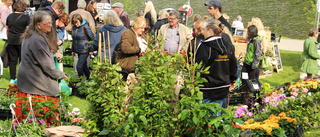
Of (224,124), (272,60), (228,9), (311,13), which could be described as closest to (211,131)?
(224,124)

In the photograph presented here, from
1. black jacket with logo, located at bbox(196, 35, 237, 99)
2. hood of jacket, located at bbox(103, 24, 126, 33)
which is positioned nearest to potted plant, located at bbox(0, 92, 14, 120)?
hood of jacket, located at bbox(103, 24, 126, 33)

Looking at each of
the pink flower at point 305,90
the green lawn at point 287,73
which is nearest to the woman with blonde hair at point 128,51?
the pink flower at point 305,90

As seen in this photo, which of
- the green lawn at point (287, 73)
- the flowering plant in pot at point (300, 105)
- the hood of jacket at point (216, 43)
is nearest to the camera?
the hood of jacket at point (216, 43)

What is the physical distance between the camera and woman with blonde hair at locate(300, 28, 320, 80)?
8.34m

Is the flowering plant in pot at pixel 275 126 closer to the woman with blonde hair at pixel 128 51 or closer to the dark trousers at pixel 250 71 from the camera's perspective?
the woman with blonde hair at pixel 128 51

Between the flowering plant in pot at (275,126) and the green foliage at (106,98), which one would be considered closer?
the green foliage at (106,98)

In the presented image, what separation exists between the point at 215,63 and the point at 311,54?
554 cm

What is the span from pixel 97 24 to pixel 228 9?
24.4m

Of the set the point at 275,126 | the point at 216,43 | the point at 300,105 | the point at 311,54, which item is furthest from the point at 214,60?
the point at 311,54

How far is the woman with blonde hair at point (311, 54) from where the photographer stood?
328 inches

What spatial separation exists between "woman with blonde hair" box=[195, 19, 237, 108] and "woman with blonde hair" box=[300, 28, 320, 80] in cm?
513

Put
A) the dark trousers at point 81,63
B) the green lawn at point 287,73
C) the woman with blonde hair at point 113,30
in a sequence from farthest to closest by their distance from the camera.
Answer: the green lawn at point 287,73, the dark trousers at point 81,63, the woman with blonde hair at point 113,30

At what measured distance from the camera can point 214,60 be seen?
13.0 ft

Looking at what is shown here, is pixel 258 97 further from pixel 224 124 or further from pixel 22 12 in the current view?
pixel 22 12
